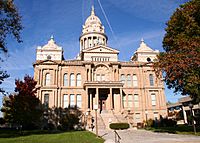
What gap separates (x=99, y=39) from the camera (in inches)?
2415

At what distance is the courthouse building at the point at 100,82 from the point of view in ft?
130

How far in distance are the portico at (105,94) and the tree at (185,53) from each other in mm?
15952

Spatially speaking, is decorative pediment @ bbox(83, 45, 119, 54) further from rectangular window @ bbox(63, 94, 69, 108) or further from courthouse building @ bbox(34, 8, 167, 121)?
rectangular window @ bbox(63, 94, 69, 108)

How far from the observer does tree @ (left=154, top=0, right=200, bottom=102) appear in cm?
1869

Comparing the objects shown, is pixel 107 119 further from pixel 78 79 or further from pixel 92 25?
pixel 92 25

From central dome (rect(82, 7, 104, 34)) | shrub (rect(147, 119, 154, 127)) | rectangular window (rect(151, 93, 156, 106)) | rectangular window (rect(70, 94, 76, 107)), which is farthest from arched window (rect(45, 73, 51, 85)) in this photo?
central dome (rect(82, 7, 104, 34))

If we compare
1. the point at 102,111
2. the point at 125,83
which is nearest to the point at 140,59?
the point at 125,83

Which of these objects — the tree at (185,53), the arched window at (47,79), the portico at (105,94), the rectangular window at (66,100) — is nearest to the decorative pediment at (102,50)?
the portico at (105,94)

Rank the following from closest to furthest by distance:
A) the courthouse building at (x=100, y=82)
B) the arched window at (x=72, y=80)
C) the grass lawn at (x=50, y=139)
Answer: the grass lawn at (x=50, y=139), the courthouse building at (x=100, y=82), the arched window at (x=72, y=80)

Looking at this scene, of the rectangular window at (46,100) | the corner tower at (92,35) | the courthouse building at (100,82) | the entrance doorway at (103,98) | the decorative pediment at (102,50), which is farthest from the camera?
the corner tower at (92,35)

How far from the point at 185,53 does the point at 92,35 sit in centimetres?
4381

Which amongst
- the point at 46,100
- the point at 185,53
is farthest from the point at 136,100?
the point at 185,53

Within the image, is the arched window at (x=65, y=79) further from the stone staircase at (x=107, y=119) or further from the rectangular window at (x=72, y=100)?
the stone staircase at (x=107, y=119)

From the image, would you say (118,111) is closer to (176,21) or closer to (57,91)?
(57,91)
